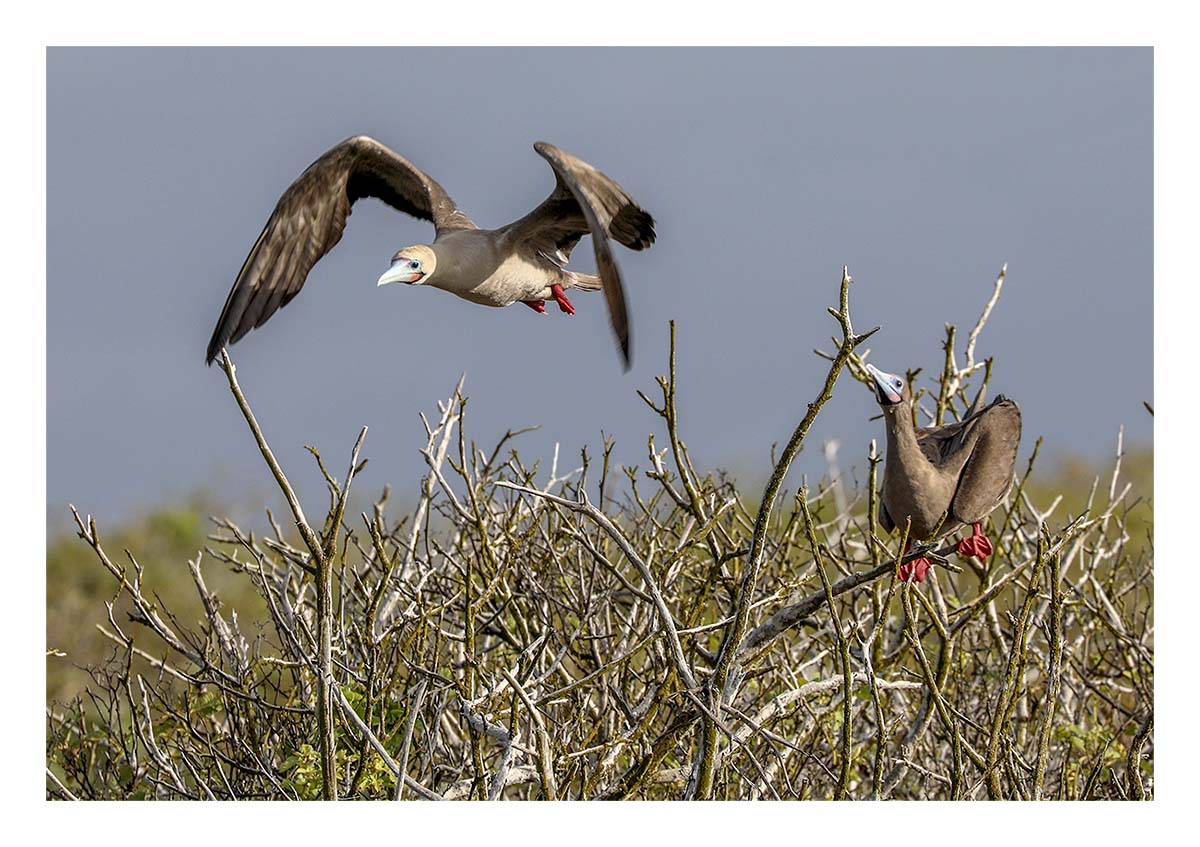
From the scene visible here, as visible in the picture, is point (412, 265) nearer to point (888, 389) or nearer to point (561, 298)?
point (561, 298)

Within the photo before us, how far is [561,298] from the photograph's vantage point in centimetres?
363

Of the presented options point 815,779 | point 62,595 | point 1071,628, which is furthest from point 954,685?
point 62,595

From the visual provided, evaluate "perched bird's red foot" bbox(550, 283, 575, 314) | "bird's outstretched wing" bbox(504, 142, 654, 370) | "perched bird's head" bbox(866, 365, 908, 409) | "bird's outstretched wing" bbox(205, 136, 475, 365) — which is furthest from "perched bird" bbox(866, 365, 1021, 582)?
"bird's outstretched wing" bbox(205, 136, 475, 365)

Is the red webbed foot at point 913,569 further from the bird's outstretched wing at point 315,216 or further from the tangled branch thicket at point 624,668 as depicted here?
the bird's outstretched wing at point 315,216

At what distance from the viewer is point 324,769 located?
10.00 feet

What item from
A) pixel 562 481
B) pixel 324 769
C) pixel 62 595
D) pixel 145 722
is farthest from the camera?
pixel 62 595

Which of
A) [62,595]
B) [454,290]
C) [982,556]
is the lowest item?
[62,595]

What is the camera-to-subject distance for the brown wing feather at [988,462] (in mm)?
2928

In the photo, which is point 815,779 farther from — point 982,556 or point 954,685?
point 982,556

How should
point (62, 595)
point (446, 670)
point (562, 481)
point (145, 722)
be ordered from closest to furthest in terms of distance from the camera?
point (145, 722), point (446, 670), point (562, 481), point (62, 595)

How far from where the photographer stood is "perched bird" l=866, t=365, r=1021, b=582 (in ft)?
9.48

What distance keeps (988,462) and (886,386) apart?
258 mm

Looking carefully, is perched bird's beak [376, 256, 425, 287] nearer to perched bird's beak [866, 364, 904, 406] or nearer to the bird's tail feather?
the bird's tail feather
